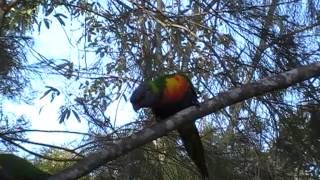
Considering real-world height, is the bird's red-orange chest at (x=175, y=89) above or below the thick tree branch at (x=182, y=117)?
above

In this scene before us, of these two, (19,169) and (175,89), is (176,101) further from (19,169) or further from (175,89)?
(19,169)

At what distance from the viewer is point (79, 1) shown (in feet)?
10.3


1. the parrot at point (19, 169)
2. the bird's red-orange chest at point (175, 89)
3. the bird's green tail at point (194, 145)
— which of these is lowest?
the parrot at point (19, 169)

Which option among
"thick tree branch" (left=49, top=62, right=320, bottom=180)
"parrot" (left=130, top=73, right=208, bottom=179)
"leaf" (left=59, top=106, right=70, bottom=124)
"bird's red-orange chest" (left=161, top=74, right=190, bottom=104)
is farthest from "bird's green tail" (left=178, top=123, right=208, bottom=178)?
"leaf" (left=59, top=106, right=70, bottom=124)

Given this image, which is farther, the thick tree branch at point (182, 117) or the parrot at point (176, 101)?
the parrot at point (176, 101)

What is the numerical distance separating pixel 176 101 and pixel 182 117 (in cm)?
34

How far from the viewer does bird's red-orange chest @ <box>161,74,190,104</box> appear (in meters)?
2.18

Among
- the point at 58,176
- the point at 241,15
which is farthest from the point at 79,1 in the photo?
the point at 58,176

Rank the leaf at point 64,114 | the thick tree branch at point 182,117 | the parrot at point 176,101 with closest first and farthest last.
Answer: the thick tree branch at point 182,117, the parrot at point 176,101, the leaf at point 64,114

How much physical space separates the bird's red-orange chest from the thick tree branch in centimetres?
30

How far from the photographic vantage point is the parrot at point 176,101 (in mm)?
2099

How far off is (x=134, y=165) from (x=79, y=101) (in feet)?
1.58

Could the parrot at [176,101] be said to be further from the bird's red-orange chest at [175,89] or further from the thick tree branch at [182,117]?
the thick tree branch at [182,117]

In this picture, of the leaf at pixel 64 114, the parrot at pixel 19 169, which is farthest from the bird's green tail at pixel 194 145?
the leaf at pixel 64 114
